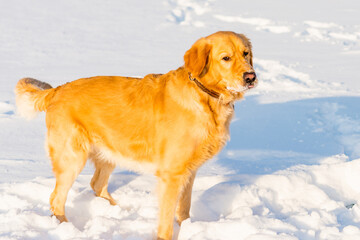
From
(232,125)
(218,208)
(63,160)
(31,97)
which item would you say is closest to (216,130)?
(218,208)

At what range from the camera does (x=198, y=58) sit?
9.63 ft

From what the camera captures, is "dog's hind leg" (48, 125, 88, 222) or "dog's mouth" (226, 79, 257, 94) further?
"dog's hind leg" (48, 125, 88, 222)

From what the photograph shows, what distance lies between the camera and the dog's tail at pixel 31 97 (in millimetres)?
3490

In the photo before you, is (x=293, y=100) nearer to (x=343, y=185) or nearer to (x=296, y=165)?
(x=296, y=165)

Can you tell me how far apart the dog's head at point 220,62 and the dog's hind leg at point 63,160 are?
1.06 m

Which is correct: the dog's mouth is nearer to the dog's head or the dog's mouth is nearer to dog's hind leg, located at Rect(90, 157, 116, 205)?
the dog's head

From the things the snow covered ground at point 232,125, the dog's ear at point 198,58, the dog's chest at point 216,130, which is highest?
the dog's ear at point 198,58

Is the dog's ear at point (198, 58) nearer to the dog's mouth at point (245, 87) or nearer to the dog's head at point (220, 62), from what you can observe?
the dog's head at point (220, 62)

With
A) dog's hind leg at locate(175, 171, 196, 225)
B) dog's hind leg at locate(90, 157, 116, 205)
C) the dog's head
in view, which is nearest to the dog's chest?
the dog's head

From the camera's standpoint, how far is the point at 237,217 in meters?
3.22

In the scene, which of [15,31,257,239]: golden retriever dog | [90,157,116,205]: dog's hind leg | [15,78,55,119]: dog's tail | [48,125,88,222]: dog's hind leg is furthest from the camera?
[90,157,116,205]: dog's hind leg

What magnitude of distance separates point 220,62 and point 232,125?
133 inches

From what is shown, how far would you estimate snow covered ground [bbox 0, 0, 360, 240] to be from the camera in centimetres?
312

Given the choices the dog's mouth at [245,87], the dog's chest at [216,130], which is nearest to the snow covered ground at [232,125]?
the dog's chest at [216,130]
